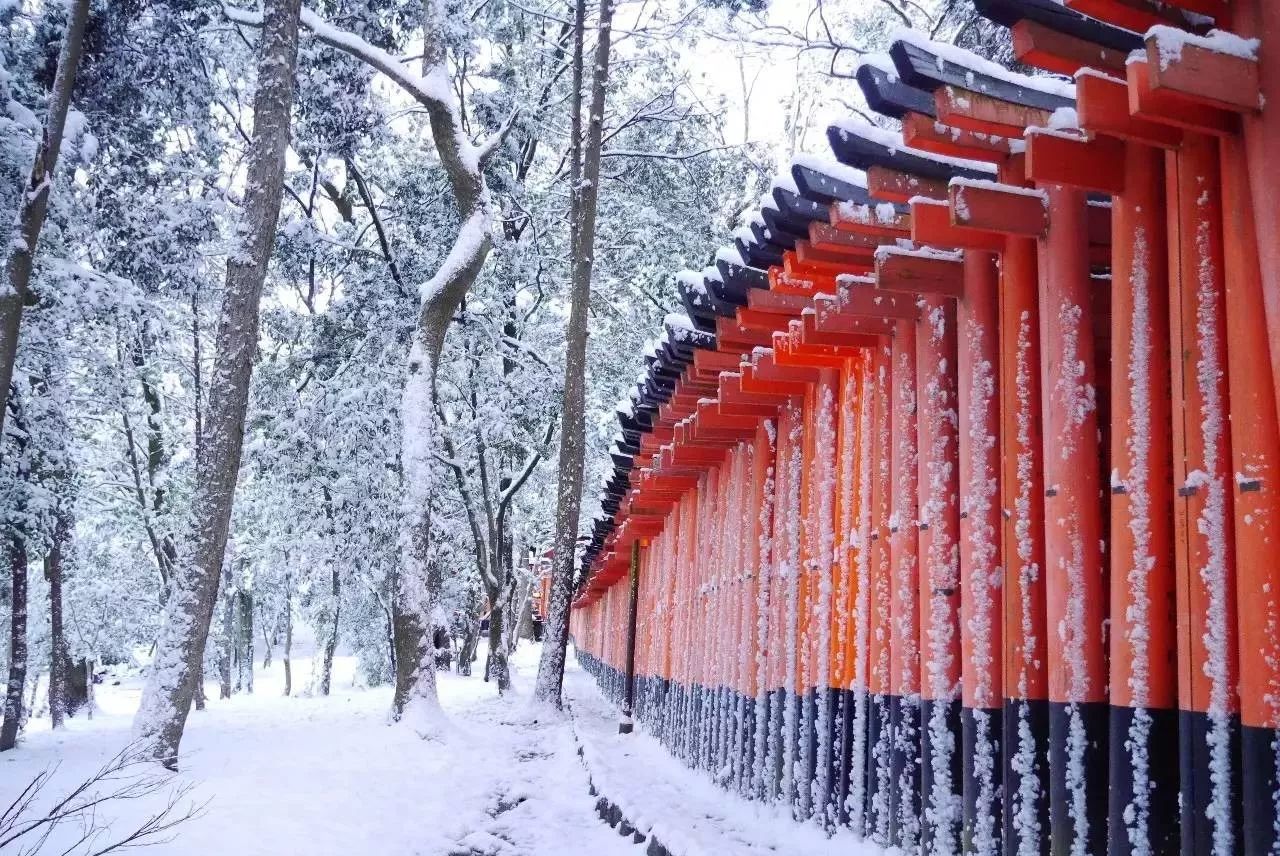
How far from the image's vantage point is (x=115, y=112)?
34.0ft

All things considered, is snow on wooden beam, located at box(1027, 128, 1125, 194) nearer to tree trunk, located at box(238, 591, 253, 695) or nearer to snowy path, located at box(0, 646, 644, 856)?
snowy path, located at box(0, 646, 644, 856)

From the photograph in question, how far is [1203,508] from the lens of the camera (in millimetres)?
2348

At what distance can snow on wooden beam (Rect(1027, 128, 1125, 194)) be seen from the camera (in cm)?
275

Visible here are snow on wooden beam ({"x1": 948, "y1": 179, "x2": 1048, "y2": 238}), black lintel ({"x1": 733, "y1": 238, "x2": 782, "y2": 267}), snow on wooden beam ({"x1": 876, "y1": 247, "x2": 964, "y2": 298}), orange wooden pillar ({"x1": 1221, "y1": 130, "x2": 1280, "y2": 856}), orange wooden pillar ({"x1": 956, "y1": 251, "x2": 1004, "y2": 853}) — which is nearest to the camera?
orange wooden pillar ({"x1": 1221, "y1": 130, "x2": 1280, "y2": 856})

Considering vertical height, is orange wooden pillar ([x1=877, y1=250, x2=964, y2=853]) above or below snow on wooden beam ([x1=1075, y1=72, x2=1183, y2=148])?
below

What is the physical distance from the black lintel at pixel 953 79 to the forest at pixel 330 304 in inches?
186

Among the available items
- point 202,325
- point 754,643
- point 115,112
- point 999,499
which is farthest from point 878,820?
point 202,325

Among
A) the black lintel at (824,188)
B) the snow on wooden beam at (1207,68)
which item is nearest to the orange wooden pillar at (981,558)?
the black lintel at (824,188)

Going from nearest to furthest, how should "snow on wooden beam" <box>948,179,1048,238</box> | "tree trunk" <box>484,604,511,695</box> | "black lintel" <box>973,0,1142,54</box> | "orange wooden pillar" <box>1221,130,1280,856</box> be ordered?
"orange wooden pillar" <box>1221,130,1280,856</box> → "black lintel" <box>973,0,1142,54</box> → "snow on wooden beam" <box>948,179,1048,238</box> → "tree trunk" <box>484,604,511,695</box>

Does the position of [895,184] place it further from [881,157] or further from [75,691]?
[75,691]

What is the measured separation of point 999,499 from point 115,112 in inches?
419

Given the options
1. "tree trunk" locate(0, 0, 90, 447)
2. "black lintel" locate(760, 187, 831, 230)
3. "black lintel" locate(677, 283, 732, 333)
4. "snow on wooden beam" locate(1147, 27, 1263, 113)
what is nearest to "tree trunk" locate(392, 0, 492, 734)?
"tree trunk" locate(0, 0, 90, 447)

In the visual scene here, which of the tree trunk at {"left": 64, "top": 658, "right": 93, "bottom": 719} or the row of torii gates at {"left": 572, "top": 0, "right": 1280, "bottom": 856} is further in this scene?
the tree trunk at {"left": 64, "top": 658, "right": 93, "bottom": 719}

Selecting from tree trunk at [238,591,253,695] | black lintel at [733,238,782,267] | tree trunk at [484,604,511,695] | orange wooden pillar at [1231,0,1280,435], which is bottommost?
tree trunk at [238,591,253,695]
